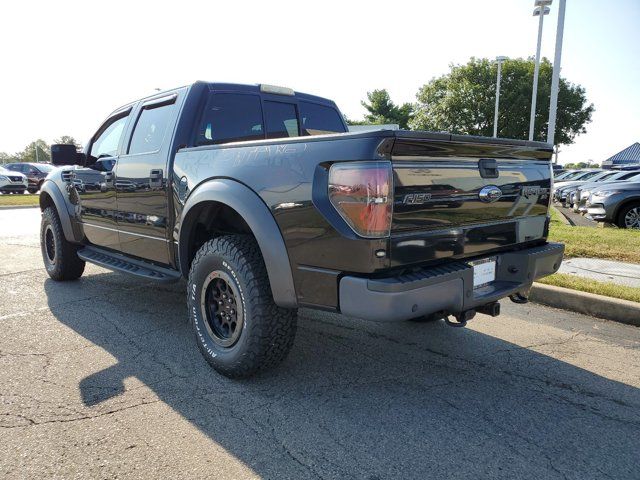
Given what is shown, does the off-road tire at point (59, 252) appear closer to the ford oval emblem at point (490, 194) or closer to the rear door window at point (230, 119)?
the rear door window at point (230, 119)

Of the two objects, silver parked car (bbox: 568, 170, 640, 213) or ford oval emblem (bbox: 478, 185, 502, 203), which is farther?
silver parked car (bbox: 568, 170, 640, 213)

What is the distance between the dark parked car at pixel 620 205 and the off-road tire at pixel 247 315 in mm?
10151

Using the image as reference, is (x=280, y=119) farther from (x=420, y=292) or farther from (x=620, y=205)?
(x=620, y=205)

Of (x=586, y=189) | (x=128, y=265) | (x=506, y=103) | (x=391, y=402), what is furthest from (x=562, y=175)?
(x=391, y=402)

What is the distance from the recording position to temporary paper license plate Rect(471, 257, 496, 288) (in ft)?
9.39

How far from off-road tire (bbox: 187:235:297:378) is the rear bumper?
0.57 meters

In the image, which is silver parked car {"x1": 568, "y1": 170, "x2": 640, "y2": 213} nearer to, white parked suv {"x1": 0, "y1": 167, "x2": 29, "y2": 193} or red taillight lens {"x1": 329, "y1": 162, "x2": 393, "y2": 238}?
red taillight lens {"x1": 329, "y1": 162, "x2": 393, "y2": 238}

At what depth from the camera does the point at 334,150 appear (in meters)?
2.43

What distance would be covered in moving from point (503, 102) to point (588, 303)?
36494 millimetres

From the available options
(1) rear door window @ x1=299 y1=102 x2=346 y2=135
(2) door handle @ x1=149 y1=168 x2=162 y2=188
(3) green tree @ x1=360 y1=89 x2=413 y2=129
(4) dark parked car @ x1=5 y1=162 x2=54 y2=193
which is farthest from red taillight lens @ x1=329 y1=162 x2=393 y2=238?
(3) green tree @ x1=360 y1=89 x2=413 y2=129

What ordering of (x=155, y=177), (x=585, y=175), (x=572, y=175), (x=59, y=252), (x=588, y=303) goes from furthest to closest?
(x=572, y=175)
(x=585, y=175)
(x=59, y=252)
(x=588, y=303)
(x=155, y=177)

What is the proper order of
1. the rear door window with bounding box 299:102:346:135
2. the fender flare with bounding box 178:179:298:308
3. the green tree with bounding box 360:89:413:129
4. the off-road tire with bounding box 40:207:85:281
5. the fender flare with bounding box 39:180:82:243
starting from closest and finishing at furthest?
1. the fender flare with bounding box 178:179:298:308
2. the rear door window with bounding box 299:102:346:135
3. the fender flare with bounding box 39:180:82:243
4. the off-road tire with bounding box 40:207:85:281
5. the green tree with bounding box 360:89:413:129

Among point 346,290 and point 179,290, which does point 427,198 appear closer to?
point 346,290

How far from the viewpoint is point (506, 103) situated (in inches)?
1468
